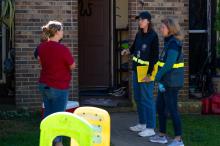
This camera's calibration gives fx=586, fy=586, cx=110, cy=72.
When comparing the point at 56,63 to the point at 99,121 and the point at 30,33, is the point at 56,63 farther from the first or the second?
the point at 30,33

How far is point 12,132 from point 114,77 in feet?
14.2

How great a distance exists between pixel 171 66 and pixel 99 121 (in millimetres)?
1872

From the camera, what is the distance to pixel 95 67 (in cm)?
1351

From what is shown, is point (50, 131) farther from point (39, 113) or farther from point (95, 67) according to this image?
point (95, 67)

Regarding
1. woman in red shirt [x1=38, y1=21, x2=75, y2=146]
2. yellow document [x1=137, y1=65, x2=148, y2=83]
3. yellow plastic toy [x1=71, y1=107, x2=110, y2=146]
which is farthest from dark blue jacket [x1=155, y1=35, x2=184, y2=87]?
yellow plastic toy [x1=71, y1=107, x2=110, y2=146]

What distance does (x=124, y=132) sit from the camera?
31.9 ft

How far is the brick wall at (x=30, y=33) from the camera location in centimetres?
1117

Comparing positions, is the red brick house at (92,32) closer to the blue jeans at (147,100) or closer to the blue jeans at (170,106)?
the blue jeans at (147,100)

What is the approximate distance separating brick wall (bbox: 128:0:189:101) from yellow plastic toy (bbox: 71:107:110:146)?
15.6 ft

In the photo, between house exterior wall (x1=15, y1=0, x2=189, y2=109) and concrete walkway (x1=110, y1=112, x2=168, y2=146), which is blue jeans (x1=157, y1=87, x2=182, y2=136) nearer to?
concrete walkway (x1=110, y1=112, x2=168, y2=146)

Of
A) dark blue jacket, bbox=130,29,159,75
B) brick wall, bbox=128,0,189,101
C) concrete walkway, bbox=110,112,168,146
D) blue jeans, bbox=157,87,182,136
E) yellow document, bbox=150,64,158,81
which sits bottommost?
concrete walkway, bbox=110,112,168,146

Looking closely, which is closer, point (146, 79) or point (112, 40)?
point (146, 79)

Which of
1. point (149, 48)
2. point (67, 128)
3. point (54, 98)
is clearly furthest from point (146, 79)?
point (67, 128)

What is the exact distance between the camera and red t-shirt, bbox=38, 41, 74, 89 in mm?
7867
